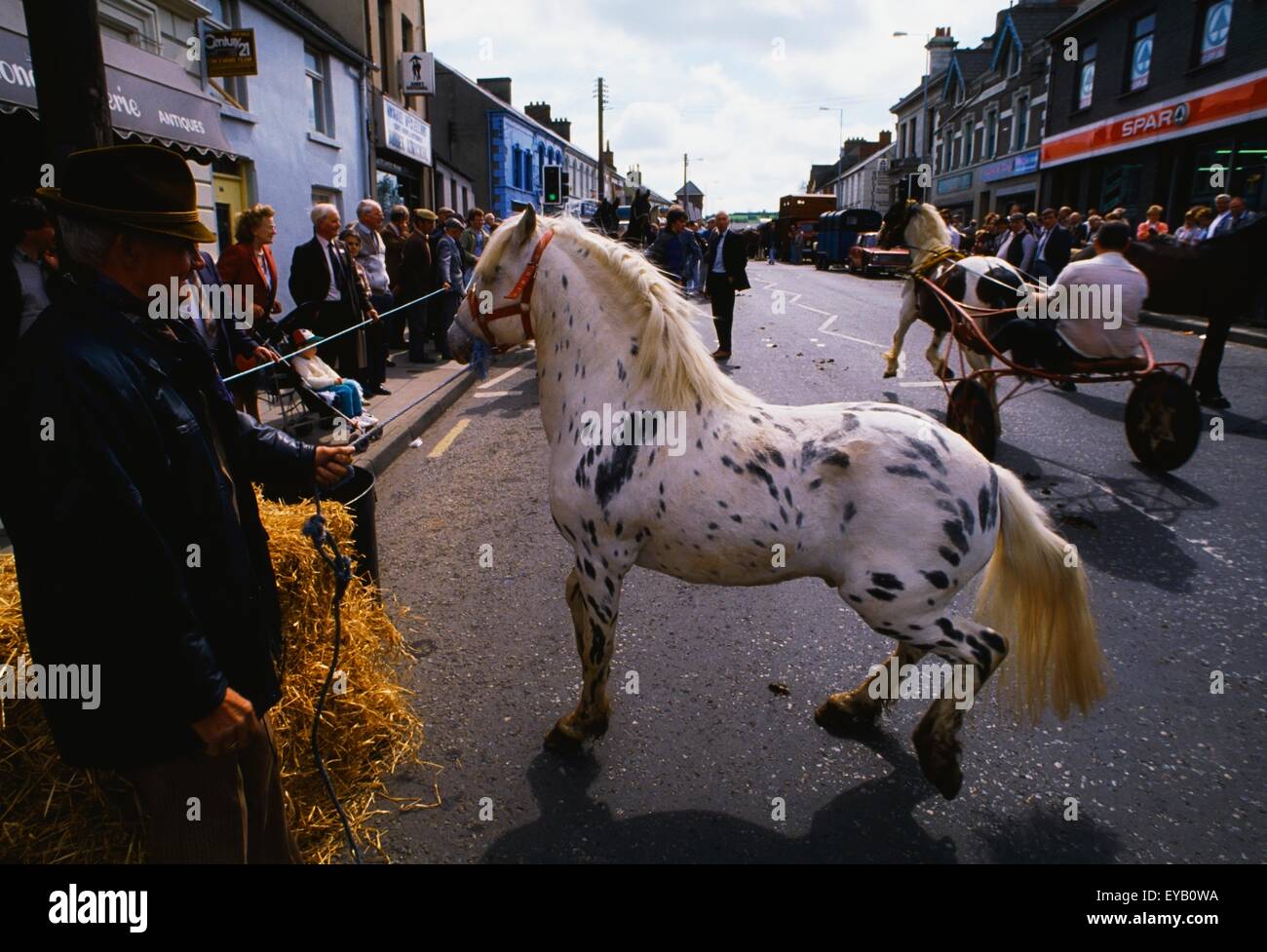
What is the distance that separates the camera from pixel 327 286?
8.60 metres

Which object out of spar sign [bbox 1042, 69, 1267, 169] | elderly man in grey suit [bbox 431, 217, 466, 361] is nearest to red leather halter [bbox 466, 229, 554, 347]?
elderly man in grey suit [bbox 431, 217, 466, 361]

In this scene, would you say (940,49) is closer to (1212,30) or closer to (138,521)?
(1212,30)

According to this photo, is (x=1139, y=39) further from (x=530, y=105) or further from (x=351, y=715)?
(x=530, y=105)

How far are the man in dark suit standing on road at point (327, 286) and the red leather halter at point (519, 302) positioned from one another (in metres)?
5.45

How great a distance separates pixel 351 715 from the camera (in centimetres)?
326

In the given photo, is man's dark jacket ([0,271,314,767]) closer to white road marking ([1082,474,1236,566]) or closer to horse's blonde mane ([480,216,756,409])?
horse's blonde mane ([480,216,756,409])

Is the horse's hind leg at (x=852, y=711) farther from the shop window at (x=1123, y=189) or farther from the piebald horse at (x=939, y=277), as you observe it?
the shop window at (x=1123, y=189)

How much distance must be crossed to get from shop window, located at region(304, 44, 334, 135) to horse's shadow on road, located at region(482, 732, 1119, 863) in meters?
19.7

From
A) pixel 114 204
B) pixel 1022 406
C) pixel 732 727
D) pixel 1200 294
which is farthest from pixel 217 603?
pixel 1200 294

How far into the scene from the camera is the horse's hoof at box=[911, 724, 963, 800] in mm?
2967

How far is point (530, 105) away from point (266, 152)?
5244 centimetres

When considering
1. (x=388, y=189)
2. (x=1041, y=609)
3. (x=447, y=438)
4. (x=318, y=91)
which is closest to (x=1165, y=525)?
(x=1041, y=609)
